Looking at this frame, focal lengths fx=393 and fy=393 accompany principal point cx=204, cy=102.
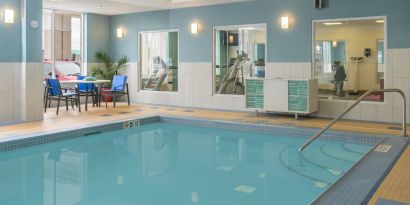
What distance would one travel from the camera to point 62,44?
11297 mm

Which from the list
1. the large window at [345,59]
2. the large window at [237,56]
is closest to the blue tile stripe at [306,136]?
the large window at [345,59]

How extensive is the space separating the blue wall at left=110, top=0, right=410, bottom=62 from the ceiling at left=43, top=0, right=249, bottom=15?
325mm

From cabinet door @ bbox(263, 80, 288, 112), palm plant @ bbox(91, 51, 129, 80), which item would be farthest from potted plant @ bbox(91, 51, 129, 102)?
cabinet door @ bbox(263, 80, 288, 112)

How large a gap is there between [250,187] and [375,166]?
1447mm

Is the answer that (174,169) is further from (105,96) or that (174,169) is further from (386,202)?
(105,96)

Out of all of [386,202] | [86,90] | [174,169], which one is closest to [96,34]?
[86,90]

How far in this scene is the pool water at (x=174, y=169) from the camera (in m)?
4.05

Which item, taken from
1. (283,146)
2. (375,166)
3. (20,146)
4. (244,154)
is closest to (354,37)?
(283,146)

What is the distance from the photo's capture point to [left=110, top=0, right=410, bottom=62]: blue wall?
25.0ft

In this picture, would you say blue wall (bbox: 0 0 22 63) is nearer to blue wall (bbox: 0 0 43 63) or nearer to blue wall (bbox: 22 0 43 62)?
blue wall (bbox: 0 0 43 63)

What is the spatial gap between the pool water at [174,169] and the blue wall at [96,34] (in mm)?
5035

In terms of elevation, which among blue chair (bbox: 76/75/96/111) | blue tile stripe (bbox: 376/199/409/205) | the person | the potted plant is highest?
the potted plant

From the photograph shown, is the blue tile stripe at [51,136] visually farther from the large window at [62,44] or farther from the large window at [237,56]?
the large window at [62,44]

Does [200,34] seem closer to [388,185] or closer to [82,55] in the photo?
[82,55]
